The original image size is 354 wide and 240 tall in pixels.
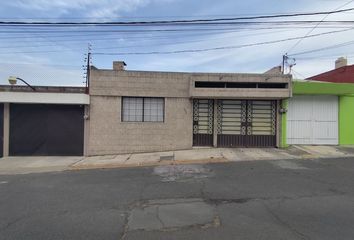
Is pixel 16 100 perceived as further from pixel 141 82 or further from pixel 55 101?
pixel 141 82

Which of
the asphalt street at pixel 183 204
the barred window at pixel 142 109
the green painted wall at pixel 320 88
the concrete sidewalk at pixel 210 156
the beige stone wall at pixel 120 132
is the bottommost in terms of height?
the asphalt street at pixel 183 204

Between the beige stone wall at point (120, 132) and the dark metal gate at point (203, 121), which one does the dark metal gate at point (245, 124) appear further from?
the beige stone wall at point (120, 132)

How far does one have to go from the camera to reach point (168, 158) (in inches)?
603

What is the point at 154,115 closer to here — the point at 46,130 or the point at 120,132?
the point at 120,132

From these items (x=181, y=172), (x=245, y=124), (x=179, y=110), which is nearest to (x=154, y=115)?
(x=179, y=110)

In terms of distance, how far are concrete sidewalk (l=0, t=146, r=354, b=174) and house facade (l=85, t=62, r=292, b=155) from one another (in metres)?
0.79

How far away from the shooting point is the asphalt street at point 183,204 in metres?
5.77

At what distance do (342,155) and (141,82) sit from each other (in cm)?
1015

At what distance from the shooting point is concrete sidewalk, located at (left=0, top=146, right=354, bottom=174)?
14157 millimetres

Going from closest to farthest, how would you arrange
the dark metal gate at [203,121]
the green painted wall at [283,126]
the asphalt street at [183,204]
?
the asphalt street at [183,204] < the green painted wall at [283,126] < the dark metal gate at [203,121]

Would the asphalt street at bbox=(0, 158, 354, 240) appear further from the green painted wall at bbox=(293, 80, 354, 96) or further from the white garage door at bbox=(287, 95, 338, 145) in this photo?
the green painted wall at bbox=(293, 80, 354, 96)

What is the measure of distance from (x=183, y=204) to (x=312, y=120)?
13.0 meters

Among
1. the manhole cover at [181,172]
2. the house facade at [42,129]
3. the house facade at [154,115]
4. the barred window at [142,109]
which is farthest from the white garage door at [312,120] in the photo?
the house facade at [42,129]

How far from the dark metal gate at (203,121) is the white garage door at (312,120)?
4164mm
